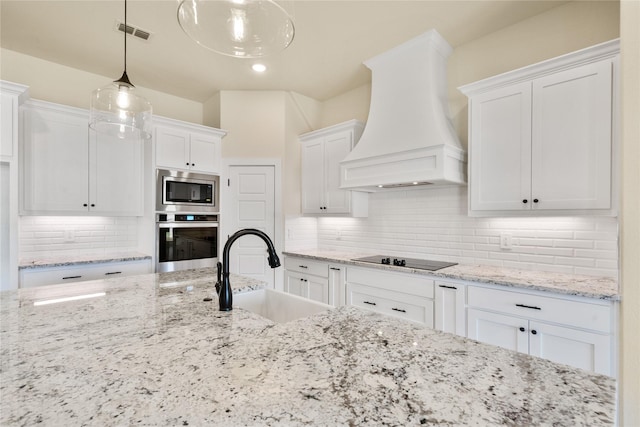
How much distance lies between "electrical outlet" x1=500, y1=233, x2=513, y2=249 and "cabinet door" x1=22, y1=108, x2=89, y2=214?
12.6ft

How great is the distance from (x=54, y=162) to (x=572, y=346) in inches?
168

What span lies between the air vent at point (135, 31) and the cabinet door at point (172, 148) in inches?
36.2

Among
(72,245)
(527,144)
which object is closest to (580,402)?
(527,144)

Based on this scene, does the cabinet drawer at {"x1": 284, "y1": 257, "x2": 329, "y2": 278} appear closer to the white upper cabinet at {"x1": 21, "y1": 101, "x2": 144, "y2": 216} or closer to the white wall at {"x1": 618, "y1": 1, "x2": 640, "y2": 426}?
the white upper cabinet at {"x1": 21, "y1": 101, "x2": 144, "y2": 216}

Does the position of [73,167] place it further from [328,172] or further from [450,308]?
[450,308]

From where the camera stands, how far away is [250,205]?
3875 mm

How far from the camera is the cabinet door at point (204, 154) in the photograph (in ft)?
11.9

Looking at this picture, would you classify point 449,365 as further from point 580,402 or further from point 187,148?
point 187,148


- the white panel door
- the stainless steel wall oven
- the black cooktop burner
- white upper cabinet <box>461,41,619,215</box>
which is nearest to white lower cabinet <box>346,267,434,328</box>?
the black cooktop burner

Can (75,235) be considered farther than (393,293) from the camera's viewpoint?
Yes

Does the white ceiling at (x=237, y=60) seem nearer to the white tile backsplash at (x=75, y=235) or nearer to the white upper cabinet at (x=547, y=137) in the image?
the white upper cabinet at (x=547, y=137)

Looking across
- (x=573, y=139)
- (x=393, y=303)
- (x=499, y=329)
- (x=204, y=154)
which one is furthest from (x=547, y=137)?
(x=204, y=154)

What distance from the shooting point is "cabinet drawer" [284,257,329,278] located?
10.7 ft

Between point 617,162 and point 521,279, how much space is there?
882 millimetres
